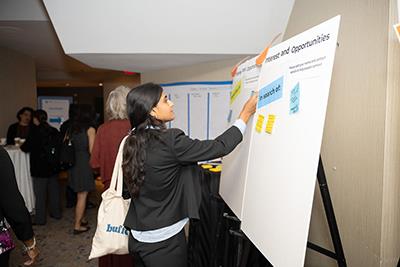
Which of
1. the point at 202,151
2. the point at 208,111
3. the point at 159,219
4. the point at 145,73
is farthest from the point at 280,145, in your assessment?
the point at 145,73

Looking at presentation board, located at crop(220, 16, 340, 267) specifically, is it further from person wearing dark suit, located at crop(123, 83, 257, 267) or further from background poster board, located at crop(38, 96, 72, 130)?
background poster board, located at crop(38, 96, 72, 130)

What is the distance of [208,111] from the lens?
286 cm

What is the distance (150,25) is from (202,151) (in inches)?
48.6

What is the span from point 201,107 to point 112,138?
35.5 inches

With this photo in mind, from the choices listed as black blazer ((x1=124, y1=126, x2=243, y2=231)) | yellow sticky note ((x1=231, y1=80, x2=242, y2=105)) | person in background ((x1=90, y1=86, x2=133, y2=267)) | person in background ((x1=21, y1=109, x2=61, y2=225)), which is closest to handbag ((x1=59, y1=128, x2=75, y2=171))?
person in background ((x1=21, y1=109, x2=61, y2=225))

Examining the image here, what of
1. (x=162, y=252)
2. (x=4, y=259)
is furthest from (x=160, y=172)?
(x=4, y=259)

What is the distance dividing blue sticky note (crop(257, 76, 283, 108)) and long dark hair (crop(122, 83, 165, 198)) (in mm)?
471

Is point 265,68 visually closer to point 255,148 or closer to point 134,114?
point 255,148

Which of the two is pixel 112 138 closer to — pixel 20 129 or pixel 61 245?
pixel 61 245

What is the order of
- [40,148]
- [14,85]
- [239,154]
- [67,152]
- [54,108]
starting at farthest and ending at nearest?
[54,108] < [14,85] < [40,148] < [67,152] < [239,154]

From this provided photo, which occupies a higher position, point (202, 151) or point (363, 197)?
point (202, 151)

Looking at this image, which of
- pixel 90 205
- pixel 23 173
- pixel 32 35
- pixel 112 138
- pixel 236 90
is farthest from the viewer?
pixel 90 205

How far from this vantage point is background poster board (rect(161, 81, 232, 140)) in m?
2.76

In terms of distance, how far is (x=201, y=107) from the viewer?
2887mm
